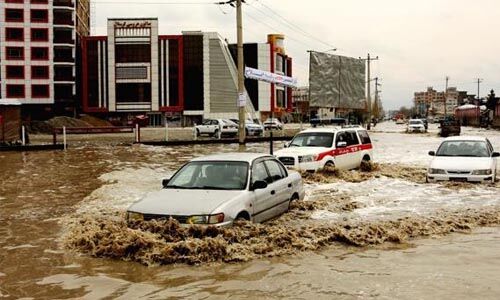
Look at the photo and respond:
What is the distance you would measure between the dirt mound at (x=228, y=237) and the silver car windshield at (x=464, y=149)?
640 cm

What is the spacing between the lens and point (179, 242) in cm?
761

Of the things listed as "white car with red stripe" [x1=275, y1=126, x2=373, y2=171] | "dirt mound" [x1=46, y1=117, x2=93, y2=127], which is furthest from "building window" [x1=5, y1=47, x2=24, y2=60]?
"white car with red stripe" [x1=275, y1=126, x2=373, y2=171]

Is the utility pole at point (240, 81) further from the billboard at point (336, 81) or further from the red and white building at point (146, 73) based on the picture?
the red and white building at point (146, 73)

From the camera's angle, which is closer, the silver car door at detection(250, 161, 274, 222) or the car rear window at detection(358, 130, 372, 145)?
the silver car door at detection(250, 161, 274, 222)

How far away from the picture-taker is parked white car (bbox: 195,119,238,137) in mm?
42647

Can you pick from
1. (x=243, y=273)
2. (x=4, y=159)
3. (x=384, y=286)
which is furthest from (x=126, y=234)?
(x=4, y=159)

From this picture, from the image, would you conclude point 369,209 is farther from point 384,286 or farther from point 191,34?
point 191,34

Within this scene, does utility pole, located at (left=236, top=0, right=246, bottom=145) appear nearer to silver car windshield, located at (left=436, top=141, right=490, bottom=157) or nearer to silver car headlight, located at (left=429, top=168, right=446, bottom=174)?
silver car windshield, located at (left=436, top=141, right=490, bottom=157)

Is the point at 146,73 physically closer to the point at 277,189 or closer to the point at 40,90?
the point at 40,90

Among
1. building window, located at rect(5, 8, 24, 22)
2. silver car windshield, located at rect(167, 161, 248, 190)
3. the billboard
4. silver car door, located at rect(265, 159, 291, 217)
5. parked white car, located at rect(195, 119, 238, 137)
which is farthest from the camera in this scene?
building window, located at rect(5, 8, 24, 22)

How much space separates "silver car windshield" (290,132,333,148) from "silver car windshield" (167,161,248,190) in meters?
8.82

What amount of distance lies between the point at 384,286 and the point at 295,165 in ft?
35.1

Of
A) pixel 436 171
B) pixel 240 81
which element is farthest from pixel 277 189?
pixel 240 81

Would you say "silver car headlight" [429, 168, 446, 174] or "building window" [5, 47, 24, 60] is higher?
"building window" [5, 47, 24, 60]
